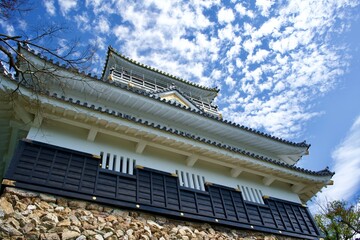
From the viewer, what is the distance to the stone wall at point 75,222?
15.6ft

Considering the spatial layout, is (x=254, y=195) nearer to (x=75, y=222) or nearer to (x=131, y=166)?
(x=131, y=166)

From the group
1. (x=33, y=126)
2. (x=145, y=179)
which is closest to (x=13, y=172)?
(x=33, y=126)

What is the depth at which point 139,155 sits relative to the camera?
7.43 meters

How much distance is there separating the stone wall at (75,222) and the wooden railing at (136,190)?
0.59 ft

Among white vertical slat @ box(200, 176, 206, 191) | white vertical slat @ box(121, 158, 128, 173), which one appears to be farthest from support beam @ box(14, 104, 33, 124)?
white vertical slat @ box(200, 176, 206, 191)

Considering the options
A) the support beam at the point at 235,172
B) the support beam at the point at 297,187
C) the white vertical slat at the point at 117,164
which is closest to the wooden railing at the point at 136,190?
the white vertical slat at the point at 117,164

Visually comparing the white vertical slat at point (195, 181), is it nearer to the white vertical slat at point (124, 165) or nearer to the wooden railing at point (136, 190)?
the wooden railing at point (136, 190)

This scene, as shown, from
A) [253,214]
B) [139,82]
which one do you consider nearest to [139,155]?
[253,214]

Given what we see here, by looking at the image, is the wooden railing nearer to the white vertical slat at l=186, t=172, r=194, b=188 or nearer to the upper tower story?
the white vertical slat at l=186, t=172, r=194, b=188

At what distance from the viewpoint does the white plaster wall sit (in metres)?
6.67

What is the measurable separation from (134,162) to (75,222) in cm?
231

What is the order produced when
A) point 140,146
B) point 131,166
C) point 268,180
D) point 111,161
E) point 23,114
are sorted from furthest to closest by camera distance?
point 268,180 < point 140,146 < point 131,166 < point 111,161 < point 23,114

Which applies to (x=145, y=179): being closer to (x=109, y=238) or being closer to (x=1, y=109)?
(x=109, y=238)

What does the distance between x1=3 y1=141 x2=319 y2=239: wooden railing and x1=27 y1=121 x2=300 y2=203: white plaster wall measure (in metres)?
0.29
